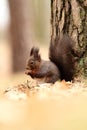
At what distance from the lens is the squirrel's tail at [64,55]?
2.21 m

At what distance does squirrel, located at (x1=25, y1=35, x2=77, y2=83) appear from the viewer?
2205mm

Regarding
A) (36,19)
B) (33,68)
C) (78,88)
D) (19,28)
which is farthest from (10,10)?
(78,88)

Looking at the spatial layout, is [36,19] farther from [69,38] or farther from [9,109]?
[9,109]

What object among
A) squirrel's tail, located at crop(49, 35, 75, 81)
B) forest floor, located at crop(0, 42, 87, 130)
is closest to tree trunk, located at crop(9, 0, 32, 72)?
squirrel's tail, located at crop(49, 35, 75, 81)

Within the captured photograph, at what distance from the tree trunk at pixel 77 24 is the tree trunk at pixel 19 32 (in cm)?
245

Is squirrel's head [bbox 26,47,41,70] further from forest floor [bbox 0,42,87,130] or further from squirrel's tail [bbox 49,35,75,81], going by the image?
forest floor [bbox 0,42,87,130]

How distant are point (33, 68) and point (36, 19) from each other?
4.51 m

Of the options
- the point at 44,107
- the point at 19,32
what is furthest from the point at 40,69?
the point at 19,32

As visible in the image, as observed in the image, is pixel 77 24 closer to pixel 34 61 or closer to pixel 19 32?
pixel 34 61

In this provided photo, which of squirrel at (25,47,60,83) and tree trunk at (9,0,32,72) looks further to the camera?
tree trunk at (9,0,32,72)

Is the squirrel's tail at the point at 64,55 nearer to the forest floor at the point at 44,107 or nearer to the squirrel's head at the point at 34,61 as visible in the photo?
the squirrel's head at the point at 34,61

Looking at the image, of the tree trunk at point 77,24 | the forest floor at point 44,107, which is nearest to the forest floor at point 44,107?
the forest floor at point 44,107

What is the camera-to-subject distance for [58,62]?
7.59ft

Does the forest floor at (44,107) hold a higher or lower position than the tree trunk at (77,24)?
lower
